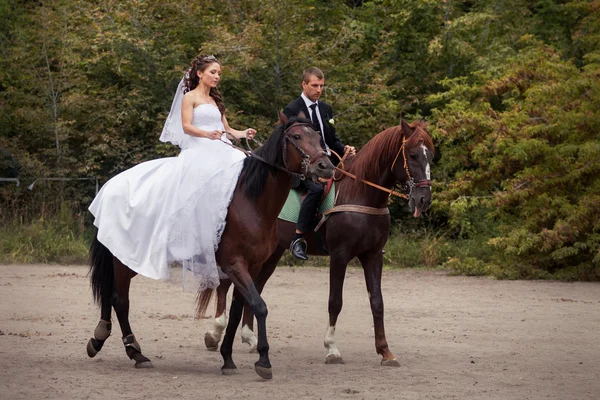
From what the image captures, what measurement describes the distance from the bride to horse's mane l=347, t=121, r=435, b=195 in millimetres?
1265

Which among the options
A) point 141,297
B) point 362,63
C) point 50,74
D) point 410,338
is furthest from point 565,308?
point 50,74

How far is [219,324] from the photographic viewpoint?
9.49 m

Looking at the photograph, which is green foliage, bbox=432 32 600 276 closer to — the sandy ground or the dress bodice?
the sandy ground

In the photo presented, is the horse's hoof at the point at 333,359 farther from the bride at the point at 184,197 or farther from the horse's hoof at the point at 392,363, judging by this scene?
the bride at the point at 184,197

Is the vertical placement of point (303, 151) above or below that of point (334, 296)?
above

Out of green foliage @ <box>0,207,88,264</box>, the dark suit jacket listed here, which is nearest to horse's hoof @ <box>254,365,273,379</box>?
the dark suit jacket

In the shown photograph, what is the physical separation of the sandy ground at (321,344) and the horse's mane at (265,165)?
1.59 metres

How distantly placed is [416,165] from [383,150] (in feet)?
1.65

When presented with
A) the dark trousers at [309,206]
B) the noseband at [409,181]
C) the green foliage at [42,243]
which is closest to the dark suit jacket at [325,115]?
the dark trousers at [309,206]

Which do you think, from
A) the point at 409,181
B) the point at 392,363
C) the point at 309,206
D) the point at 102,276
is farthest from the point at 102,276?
the point at 409,181

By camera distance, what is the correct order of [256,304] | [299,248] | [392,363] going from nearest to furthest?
[256,304] < [392,363] < [299,248]

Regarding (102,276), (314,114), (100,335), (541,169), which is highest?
(314,114)

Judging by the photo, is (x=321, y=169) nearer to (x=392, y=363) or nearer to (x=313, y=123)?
(x=313, y=123)

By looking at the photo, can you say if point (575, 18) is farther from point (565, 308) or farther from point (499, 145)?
point (565, 308)
